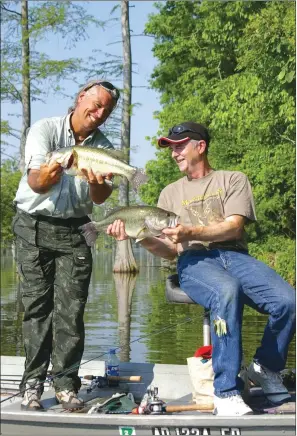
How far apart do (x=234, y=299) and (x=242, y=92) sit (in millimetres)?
19283

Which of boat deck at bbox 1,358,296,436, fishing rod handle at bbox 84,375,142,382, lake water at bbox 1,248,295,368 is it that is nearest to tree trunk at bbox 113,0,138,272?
lake water at bbox 1,248,295,368

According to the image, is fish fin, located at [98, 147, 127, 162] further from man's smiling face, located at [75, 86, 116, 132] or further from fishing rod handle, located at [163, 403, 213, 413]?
fishing rod handle, located at [163, 403, 213, 413]

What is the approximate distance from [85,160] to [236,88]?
1952 centimetres

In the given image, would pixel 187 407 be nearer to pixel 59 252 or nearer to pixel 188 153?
pixel 59 252

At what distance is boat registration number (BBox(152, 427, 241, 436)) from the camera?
539 cm

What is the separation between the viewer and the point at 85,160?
5.71 metres

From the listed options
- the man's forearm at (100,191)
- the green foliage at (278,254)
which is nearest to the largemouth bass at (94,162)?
the man's forearm at (100,191)

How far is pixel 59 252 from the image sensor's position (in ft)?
20.3

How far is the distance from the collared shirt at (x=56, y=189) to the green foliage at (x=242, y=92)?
9.63m

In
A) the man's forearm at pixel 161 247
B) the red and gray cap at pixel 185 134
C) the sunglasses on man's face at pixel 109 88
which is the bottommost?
the man's forearm at pixel 161 247

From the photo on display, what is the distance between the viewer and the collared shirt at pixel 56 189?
5.98 metres

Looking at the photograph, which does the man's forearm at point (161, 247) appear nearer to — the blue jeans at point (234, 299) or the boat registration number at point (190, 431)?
the blue jeans at point (234, 299)

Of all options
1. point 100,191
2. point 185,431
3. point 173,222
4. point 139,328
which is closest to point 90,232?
point 100,191

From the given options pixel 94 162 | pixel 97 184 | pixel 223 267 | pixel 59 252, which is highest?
pixel 94 162
